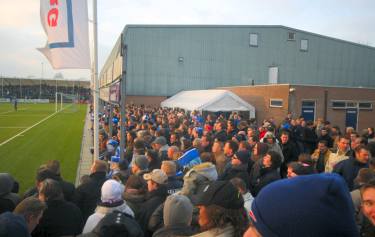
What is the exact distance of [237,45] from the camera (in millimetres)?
39969

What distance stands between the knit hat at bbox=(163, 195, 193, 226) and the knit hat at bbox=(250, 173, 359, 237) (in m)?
2.26

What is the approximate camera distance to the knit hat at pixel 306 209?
1.10 metres

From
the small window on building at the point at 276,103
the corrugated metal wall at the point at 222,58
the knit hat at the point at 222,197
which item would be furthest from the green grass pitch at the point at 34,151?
the corrugated metal wall at the point at 222,58

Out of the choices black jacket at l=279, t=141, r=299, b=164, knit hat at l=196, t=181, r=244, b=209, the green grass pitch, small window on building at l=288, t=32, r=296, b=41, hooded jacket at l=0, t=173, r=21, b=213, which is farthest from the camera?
small window on building at l=288, t=32, r=296, b=41

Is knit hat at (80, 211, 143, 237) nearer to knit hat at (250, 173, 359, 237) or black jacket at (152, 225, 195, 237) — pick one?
black jacket at (152, 225, 195, 237)

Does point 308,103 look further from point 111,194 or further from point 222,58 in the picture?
point 111,194

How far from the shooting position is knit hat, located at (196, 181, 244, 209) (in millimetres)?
2529

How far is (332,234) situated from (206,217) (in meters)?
1.41

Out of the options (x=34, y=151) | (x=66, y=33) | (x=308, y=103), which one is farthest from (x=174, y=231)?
(x=308, y=103)

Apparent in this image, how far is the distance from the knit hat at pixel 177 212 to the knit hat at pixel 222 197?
0.84m

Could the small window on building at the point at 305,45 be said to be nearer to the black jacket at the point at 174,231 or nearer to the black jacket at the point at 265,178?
the black jacket at the point at 265,178

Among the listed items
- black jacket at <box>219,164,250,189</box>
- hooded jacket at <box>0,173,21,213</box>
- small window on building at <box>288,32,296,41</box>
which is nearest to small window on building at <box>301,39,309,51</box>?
small window on building at <box>288,32,296,41</box>

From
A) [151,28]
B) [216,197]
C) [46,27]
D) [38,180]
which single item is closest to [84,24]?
[46,27]

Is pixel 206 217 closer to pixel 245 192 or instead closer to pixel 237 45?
pixel 245 192
